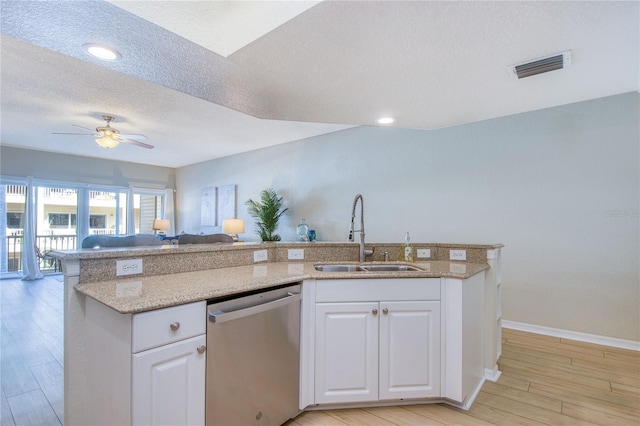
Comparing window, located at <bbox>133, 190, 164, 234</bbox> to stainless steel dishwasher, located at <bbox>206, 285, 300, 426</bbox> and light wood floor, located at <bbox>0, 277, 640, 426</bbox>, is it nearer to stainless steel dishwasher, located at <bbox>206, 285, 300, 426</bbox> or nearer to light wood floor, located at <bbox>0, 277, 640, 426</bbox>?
light wood floor, located at <bbox>0, 277, 640, 426</bbox>

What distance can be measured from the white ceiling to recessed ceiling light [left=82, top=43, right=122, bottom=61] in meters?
0.05

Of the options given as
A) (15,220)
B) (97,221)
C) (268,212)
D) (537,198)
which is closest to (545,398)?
(537,198)

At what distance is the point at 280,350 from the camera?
1.63 metres

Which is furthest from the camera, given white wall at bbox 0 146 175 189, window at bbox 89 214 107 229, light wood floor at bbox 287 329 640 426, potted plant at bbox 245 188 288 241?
window at bbox 89 214 107 229

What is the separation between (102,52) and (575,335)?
14.9ft

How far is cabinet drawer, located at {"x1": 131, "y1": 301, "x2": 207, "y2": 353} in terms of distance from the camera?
43.6 inches

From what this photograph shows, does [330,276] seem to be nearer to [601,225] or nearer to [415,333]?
[415,333]

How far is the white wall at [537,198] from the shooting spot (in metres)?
2.81

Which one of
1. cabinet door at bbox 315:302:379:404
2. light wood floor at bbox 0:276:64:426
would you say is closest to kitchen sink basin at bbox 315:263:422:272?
cabinet door at bbox 315:302:379:404

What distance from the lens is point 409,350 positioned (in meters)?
1.87

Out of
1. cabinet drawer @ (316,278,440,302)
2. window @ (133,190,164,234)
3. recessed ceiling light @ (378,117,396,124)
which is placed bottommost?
cabinet drawer @ (316,278,440,302)

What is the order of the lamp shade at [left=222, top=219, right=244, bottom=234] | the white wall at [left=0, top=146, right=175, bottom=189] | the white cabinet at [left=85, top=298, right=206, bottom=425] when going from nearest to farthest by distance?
the white cabinet at [left=85, top=298, right=206, bottom=425], the lamp shade at [left=222, top=219, right=244, bottom=234], the white wall at [left=0, top=146, right=175, bottom=189]

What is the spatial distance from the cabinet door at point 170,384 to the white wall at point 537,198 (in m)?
3.24

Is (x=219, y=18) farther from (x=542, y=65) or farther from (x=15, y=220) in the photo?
(x=15, y=220)
